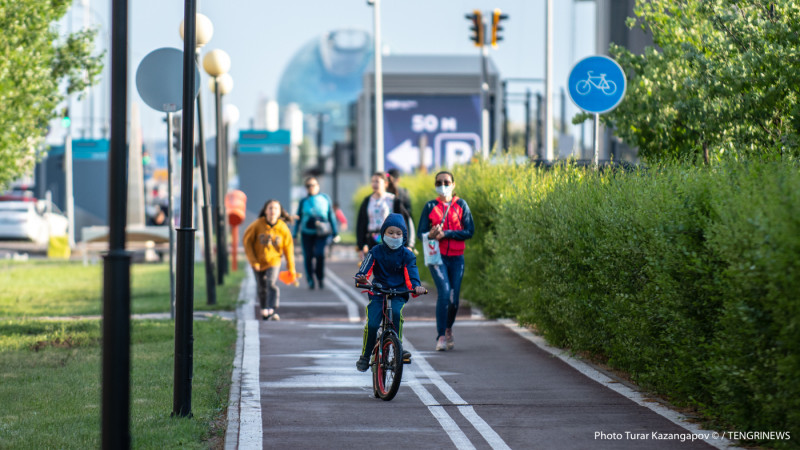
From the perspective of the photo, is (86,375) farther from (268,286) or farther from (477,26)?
(477,26)

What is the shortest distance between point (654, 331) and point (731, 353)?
5.26ft

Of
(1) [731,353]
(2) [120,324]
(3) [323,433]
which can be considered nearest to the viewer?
(2) [120,324]

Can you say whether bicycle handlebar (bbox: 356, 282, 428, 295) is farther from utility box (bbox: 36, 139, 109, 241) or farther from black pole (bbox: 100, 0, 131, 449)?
utility box (bbox: 36, 139, 109, 241)

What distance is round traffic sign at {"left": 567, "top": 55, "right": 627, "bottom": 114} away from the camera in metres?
13.6

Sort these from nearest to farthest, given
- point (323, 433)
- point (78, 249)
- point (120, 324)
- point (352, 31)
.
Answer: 1. point (120, 324)
2. point (323, 433)
3. point (78, 249)
4. point (352, 31)

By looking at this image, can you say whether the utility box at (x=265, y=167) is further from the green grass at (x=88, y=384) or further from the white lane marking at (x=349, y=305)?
the green grass at (x=88, y=384)

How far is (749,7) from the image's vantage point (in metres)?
12.4

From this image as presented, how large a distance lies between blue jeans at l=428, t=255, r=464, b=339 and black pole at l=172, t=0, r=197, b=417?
4.18 metres

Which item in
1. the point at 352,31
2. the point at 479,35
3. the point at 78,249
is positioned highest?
the point at 352,31

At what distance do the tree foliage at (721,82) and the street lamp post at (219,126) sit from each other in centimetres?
709

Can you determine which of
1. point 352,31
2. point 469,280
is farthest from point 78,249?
point 352,31

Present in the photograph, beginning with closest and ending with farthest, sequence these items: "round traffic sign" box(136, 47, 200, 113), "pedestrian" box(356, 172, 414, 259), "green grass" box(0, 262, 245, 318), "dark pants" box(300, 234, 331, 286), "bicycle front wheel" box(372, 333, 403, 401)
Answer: "bicycle front wheel" box(372, 333, 403, 401) < "round traffic sign" box(136, 47, 200, 113) < "pedestrian" box(356, 172, 414, 259) < "green grass" box(0, 262, 245, 318) < "dark pants" box(300, 234, 331, 286)

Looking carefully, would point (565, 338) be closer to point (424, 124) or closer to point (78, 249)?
point (78, 249)

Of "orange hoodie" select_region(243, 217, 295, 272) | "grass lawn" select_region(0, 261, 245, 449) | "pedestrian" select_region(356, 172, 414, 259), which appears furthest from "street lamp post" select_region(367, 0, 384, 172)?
"orange hoodie" select_region(243, 217, 295, 272)
